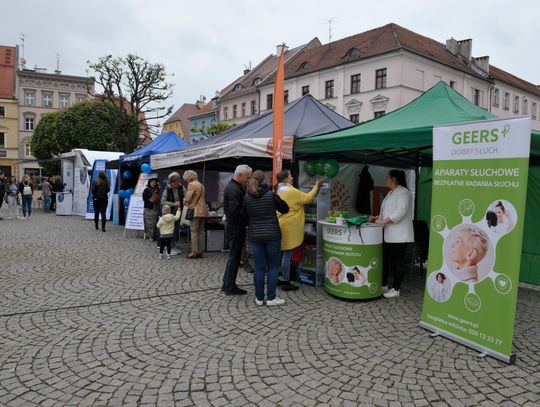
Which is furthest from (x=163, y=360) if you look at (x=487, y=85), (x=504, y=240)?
(x=487, y=85)

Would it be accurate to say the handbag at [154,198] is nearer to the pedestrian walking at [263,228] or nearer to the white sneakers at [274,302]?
the pedestrian walking at [263,228]

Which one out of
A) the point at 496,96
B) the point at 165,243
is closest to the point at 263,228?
the point at 165,243

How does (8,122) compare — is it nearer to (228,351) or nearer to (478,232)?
(228,351)

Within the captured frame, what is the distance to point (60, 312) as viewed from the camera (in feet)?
15.4

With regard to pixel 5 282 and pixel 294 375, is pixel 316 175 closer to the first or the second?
pixel 294 375

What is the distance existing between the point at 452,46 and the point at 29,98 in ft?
169

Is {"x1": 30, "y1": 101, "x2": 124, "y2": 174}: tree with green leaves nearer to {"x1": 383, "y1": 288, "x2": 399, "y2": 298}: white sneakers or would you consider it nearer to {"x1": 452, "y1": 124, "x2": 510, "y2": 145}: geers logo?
{"x1": 383, "y1": 288, "x2": 399, "y2": 298}: white sneakers

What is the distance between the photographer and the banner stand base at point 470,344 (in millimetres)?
3516

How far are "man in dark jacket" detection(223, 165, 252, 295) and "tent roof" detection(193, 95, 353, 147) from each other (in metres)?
1.46

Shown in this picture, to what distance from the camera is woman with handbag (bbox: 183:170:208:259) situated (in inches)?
316

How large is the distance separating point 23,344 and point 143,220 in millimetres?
7031

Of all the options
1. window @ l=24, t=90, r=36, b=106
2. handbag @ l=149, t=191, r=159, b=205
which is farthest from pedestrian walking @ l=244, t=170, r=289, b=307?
window @ l=24, t=90, r=36, b=106

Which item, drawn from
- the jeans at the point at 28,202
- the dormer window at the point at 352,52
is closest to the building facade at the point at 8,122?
the dormer window at the point at 352,52

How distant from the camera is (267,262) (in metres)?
5.08
